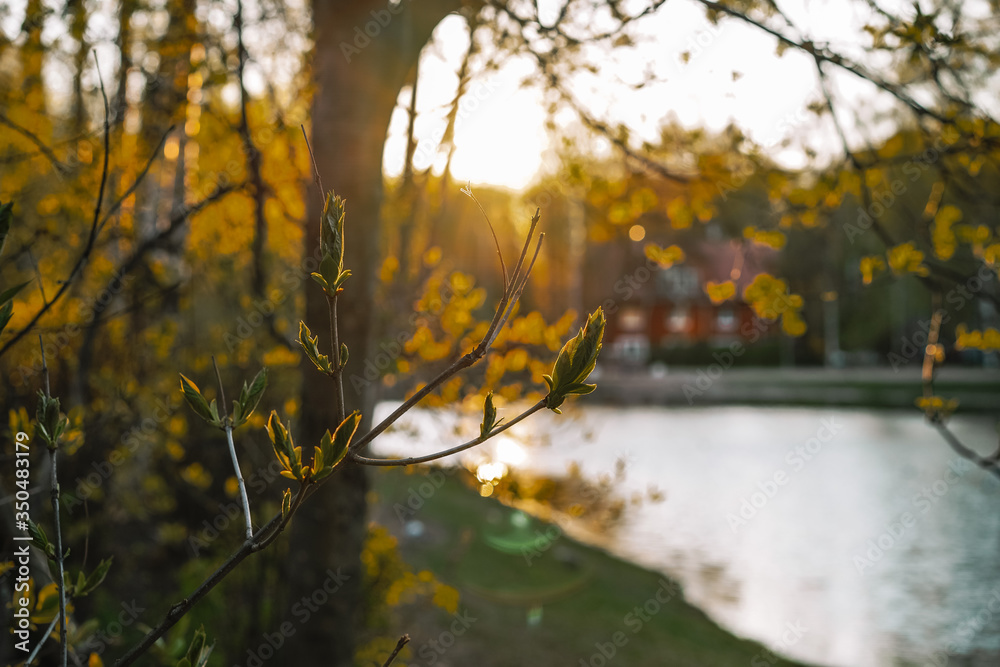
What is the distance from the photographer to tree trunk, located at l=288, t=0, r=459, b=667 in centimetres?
335

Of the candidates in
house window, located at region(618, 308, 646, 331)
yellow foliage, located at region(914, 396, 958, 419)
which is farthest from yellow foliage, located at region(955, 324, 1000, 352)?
house window, located at region(618, 308, 646, 331)

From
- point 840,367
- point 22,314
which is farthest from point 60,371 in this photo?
point 840,367

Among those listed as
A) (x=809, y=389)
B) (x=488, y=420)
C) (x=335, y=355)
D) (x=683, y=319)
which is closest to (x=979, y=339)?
(x=488, y=420)

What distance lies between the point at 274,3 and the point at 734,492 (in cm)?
1324

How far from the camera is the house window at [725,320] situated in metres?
48.5

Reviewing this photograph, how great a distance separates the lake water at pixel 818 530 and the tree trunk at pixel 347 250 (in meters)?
0.89

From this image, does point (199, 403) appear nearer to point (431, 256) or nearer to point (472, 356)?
point (472, 356)

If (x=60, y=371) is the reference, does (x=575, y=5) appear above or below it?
above

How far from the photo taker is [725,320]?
160 feet

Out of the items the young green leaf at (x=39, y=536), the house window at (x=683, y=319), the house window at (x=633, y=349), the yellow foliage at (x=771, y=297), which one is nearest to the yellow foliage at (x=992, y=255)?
the yellow foliage at (x=771, y=297)

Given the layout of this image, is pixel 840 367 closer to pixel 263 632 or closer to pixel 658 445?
pixel 658 445

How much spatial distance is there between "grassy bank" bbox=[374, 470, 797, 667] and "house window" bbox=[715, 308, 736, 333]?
40369 millimetres

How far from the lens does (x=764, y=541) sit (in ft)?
39.5

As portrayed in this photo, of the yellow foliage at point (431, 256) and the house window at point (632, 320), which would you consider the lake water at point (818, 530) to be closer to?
the yellow foliage at point (431, 256)
